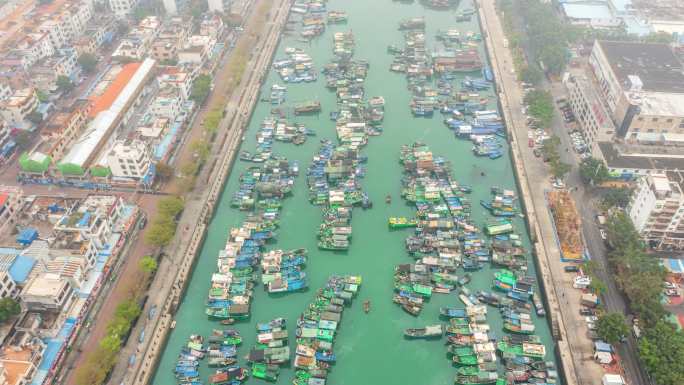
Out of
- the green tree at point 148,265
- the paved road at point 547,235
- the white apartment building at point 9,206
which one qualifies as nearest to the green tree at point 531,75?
the paved road at point 547,235

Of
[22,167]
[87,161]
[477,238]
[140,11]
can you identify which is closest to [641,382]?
[477,238]


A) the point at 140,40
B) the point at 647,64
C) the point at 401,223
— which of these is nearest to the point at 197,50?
the point at 140,40

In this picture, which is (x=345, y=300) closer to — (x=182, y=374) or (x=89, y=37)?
(x=182, y=374)

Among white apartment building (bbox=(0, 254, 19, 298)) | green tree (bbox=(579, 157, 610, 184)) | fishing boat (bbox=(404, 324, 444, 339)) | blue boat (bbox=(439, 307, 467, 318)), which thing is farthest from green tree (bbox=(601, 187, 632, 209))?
white apartment building (bbox=(0, 254, 19, 298))

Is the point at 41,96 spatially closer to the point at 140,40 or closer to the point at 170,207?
the point at 140,40

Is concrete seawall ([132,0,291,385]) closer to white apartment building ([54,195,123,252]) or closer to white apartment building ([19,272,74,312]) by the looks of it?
white apartment building ([54,195,123,252])
